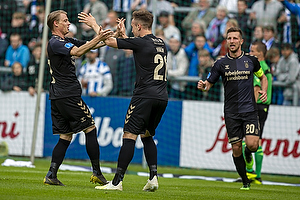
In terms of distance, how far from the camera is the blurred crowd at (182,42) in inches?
506

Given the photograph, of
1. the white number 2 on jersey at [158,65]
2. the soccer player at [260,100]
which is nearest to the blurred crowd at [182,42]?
the soccer player at [260,100]

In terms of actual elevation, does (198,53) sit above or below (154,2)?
below

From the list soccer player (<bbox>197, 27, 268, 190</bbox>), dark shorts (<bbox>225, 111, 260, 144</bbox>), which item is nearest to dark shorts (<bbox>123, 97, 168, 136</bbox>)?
soccer player (<bbox>197, 27, 268, 190</bbox>)

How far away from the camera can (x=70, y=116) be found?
7430 millimetres

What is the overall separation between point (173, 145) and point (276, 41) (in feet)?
11.4

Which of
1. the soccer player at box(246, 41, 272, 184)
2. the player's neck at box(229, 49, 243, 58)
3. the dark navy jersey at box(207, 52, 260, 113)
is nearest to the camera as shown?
the dark navy jersey at box(207, 52, 260, 113)

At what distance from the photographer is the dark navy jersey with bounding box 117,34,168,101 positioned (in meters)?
6.96

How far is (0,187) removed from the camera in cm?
655

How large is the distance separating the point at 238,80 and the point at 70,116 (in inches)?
108

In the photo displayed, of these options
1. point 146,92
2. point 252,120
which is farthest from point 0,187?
point 252,120

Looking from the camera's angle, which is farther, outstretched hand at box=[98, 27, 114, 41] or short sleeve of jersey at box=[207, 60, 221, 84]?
short sleeve of jersey at box=[207, 60, 221, 84]

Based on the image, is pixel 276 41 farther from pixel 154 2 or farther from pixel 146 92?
pixel 146 92

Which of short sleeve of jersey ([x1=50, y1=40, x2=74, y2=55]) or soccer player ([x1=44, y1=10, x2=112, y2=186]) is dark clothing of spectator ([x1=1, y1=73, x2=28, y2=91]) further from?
short sleeve of jersey ([x1=50, y1=40, x2=74, y2=55])

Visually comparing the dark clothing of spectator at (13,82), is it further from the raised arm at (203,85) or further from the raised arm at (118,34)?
the raised arm at (118,34)
